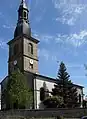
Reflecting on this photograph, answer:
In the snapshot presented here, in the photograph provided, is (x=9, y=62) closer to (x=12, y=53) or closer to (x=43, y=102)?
(x=12, y=53)

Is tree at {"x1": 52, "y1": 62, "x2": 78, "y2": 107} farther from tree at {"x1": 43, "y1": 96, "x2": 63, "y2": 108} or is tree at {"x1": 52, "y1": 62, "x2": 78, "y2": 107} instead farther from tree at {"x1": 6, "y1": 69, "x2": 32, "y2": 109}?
tree at {"x1": 6, "y1": 69, "x2": 32, "y2": 109}

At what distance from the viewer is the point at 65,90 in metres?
57.1

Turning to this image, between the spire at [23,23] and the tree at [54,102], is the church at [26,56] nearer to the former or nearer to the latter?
the spire at [23,23]

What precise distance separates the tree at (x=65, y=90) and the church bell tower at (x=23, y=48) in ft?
20.8

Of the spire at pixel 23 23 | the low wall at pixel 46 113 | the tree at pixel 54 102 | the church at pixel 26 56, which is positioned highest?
the spire at pixel 23 23

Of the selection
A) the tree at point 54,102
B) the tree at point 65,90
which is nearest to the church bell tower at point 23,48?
the tree at point 65,90

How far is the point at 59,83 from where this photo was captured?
58.6 meters

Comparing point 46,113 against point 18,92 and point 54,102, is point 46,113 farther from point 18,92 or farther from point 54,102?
point 54,102

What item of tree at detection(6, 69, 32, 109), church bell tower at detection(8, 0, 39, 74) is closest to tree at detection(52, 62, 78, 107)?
church bell tower at detection(8, 0, 39, 74)

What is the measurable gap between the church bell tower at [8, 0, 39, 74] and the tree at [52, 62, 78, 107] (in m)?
6.35

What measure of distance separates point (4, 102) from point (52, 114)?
2110 cm

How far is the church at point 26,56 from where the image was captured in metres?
55.9

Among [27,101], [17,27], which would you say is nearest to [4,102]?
[27,101]

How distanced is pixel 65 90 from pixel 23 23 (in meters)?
19.4
